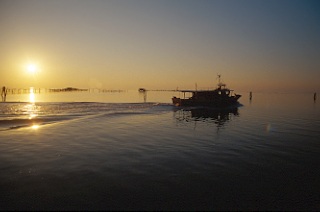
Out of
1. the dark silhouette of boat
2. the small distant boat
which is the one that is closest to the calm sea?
Result: the dark silhouette of boat

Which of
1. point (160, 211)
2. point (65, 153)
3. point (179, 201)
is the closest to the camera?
point (160, 211)

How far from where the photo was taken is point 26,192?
8.45m

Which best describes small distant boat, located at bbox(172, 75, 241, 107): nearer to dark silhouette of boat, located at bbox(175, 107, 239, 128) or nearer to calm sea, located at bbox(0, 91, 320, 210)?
dark silhouette of boat, located at bbox(175, 107, 239, 128)

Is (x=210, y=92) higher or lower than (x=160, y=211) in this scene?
higher

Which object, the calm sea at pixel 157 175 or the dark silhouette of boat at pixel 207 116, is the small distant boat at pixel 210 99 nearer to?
the dark silhouette of boat at pixel 207 116

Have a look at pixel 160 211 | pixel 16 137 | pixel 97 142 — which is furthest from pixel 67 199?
pixel 16 137

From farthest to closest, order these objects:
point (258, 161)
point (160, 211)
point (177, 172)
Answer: point (258, 161)
point (177, 172)
point (160, 211)

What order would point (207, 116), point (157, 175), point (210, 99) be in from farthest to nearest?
point (210, 99)
point (207, 116)
point (157, 175)

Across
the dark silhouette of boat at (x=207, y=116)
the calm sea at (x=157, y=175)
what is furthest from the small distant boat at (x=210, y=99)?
the calm sea at (x=157, y=175)

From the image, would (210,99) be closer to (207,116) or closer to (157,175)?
(207,116)

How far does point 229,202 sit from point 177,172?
336 cm

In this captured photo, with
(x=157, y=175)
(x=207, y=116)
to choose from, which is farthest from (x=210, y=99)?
(x=157, y=175)

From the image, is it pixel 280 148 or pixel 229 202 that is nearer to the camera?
pixel 229 202

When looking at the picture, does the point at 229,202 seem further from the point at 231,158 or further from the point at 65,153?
the point at 65,153
